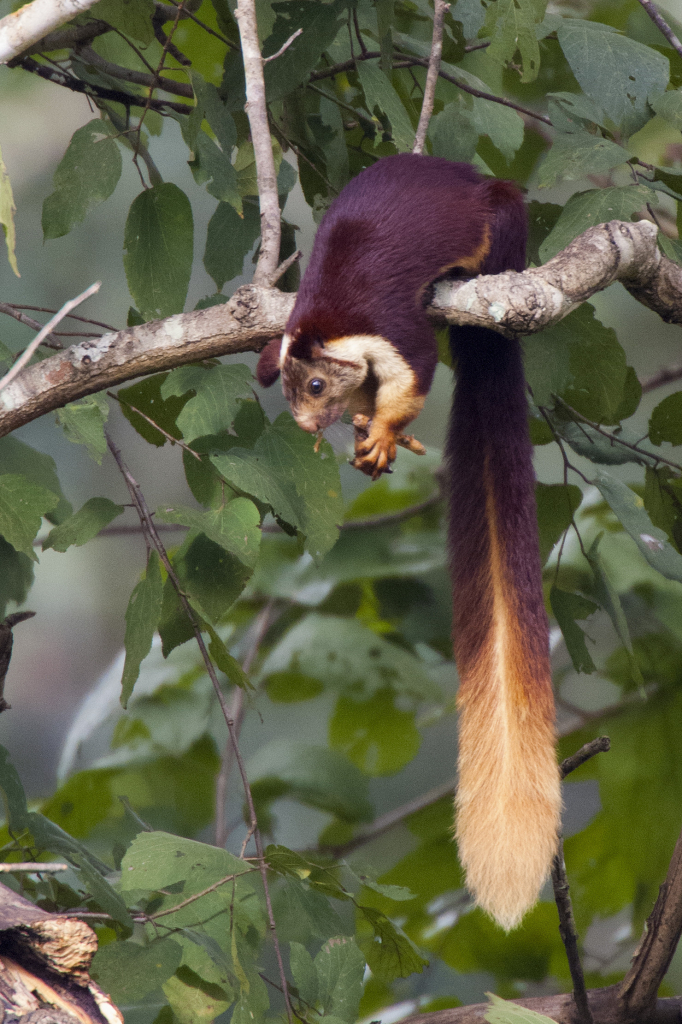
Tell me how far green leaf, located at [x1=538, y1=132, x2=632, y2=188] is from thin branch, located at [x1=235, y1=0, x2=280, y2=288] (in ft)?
0.75

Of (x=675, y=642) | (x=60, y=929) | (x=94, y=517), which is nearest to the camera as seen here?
(x=60, y=929)

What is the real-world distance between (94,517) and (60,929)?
1.15 ft

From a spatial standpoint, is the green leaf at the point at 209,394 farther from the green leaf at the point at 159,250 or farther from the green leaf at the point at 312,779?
the green leaf at the point at 312,779

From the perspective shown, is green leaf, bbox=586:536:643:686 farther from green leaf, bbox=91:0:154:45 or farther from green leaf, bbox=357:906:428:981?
green leaf, bbox=91:0:154:45

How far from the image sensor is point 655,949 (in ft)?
2.68

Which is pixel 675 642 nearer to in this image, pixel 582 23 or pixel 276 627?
pixel 276 627

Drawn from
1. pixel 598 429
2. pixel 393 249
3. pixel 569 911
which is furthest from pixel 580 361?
pixel 569 911

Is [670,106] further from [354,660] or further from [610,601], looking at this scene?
[354,660]

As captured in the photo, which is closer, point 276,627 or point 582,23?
point 582,23

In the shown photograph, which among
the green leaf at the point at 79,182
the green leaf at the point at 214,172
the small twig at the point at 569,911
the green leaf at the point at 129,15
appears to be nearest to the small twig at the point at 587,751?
the small twig at the point at 569,911

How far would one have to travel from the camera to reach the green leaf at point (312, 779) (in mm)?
1425

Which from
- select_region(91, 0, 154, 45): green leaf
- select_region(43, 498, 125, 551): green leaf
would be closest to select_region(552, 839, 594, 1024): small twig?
select_region(43, 498, 125, 551): green leaf

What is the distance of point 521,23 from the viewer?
26.4 inches

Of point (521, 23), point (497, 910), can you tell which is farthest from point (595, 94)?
point (497, 910)
